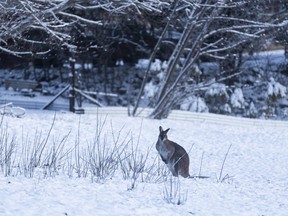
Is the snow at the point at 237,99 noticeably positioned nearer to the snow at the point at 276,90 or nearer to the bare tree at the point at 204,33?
the snow at the point at 276,90

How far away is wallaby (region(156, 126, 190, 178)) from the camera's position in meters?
9.19

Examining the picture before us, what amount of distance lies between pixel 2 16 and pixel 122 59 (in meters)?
20.6

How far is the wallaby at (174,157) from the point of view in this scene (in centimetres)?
919

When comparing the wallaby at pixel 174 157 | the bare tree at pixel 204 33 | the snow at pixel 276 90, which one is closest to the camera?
the wallaby at pixel 174 157

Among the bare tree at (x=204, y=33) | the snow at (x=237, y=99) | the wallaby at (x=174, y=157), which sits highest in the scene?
the bare tree at (x=204, y=33)

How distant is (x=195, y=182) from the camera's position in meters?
7.94

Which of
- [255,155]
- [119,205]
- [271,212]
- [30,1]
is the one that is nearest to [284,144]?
[255,155]

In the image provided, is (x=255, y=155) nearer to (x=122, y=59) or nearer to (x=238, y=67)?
(x=238, y=67)

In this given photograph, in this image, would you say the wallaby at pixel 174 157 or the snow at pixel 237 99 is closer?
the wallaby at pixel 174 157

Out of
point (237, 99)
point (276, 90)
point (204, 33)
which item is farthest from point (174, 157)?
point (276, 90)

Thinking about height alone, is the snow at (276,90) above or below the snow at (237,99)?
above

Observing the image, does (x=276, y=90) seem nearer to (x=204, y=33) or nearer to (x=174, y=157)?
(x=204, y=33)

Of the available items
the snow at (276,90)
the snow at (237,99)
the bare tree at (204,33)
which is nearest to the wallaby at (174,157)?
the bare tree at (204,33)

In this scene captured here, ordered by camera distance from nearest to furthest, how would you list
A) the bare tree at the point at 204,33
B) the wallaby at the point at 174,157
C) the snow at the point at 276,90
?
the wallaby at the point at 174,157 → the bare tree at the point at 204,33 → the snow at the point at 276,90
